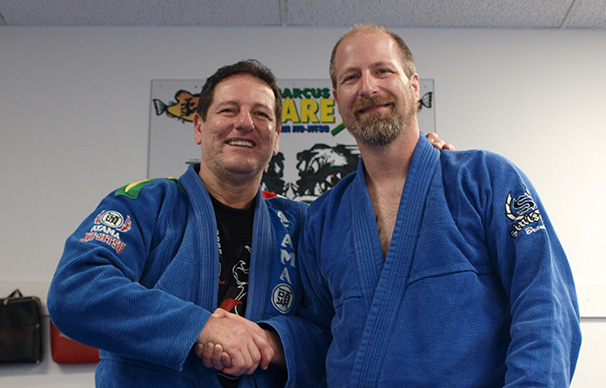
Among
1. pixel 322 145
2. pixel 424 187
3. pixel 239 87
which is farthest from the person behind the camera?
pixel 322 145

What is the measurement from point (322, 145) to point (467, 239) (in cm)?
150

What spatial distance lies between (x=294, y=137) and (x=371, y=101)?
1.28 metres

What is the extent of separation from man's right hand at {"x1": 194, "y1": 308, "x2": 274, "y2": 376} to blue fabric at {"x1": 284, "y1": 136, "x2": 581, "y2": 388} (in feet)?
0.64

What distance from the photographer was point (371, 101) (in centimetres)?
129

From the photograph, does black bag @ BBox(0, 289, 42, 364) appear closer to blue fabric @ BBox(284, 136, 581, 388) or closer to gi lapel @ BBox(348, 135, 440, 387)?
blue fabric @ BBox(284, 136, 581, 388)

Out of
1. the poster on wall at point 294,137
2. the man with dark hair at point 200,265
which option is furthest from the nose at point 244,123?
the poster on wall at point 294,137

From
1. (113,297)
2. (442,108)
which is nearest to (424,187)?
(113,297)

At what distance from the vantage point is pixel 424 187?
1.21 m

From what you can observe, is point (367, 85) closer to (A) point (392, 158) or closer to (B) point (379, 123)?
(B) point (379, 123)

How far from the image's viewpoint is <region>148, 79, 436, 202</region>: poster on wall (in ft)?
8.19

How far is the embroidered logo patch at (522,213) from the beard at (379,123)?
36cm

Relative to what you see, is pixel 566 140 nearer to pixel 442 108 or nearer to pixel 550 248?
pixel 442 108

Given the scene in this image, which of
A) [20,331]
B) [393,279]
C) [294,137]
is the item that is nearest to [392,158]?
[393,279]

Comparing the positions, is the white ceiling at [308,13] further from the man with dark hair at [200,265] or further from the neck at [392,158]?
the neck at [392,158]
